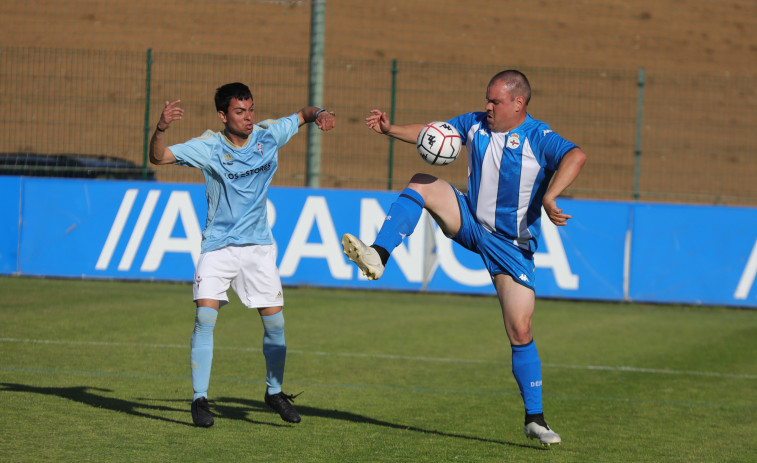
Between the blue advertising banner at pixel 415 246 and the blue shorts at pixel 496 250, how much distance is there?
8471 mm

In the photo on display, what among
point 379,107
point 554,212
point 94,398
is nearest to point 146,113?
point 379,107

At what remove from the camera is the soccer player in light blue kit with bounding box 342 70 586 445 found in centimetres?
625

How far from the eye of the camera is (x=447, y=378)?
885cm

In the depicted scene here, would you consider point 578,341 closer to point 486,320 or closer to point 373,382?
point 486,320

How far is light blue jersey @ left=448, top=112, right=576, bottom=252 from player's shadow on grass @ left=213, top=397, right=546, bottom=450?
1.32 meters

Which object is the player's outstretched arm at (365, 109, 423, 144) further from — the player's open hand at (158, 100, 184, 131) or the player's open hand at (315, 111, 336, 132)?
the player's open hand at (158, 100, 184, 131)

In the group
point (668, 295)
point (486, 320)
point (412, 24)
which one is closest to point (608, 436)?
point (486, 320)

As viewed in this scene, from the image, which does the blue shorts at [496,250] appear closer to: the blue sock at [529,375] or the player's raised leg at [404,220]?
the player's raised leg at [404,220]

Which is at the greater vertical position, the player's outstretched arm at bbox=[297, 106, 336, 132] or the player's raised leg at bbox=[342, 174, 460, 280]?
the player's outstretched arm at bbox=[297, 106, 336, 132]

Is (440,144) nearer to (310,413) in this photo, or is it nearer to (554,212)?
(554,212)

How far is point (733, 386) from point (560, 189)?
410 centimetres

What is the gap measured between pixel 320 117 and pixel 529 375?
7.40 ft

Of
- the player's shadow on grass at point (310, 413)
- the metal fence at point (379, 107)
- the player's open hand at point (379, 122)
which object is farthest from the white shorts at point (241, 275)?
the metal fence at point (379, 107)

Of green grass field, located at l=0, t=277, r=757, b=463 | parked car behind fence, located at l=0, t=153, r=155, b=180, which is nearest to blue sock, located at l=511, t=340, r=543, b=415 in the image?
green grass field, located at l=0, t=277, r=757, b=463
